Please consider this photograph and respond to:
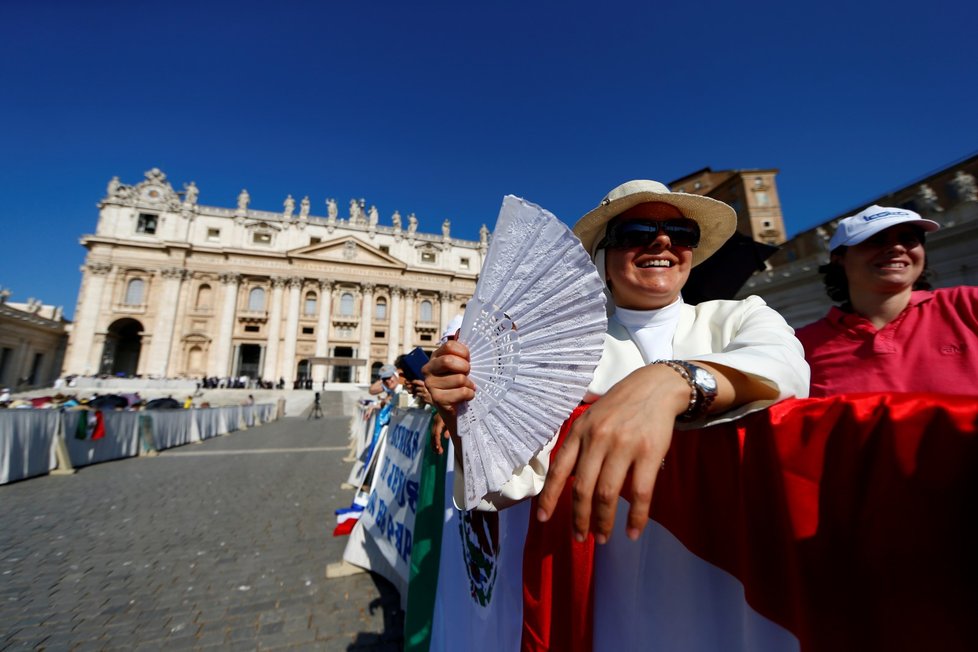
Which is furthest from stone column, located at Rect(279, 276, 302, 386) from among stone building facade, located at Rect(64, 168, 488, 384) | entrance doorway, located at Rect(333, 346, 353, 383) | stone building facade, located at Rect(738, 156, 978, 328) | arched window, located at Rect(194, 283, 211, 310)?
stone building facade, located at Rect(738, 156, 978, 328)

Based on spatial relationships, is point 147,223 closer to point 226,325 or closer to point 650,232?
point 226,325

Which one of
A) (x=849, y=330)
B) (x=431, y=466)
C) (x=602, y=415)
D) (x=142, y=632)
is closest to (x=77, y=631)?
(x=142, y=632)

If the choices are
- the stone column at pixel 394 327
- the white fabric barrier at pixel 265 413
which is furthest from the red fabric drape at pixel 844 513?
the stone column at pixel 394 327

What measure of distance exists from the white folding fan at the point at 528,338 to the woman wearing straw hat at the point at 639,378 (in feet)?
0.35

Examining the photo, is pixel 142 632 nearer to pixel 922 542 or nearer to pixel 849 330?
pixel 922 542

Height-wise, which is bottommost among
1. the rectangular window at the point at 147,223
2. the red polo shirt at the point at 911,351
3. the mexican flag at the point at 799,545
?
the mexican flag at the point at 799,545

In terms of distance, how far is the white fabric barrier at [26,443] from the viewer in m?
6.70

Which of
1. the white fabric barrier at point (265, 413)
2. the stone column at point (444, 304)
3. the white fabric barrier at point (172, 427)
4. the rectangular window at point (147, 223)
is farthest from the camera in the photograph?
the stone column at point (444, 304)

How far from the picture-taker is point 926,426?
0.46m

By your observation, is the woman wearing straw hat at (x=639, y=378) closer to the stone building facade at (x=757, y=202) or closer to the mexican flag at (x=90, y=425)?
the mexican flag at (x=90, y=425)

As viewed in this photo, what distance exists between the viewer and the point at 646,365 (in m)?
0.75

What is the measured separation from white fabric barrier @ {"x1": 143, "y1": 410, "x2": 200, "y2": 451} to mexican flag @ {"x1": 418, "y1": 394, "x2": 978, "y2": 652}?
13.8 metres

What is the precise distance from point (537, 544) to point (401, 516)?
7.77ft

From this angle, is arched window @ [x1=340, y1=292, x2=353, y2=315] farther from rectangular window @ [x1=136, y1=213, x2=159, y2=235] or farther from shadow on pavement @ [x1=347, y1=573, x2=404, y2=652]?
shadow on pavement @ [x1=347, y1=573, x2=404, y2=652]
